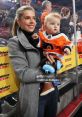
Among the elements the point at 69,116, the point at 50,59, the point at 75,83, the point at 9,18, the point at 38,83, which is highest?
the point at 9,18

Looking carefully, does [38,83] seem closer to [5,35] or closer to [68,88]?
[68,88]

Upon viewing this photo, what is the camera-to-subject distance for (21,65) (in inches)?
82.2

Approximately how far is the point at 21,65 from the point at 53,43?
0.62m

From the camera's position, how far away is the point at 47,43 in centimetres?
257

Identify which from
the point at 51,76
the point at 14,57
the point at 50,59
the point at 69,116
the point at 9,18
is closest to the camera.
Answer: the point at 14,57

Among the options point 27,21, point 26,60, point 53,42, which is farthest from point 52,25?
point 26,60

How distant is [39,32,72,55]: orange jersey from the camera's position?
2559mm

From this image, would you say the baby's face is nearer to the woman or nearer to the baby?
the baby

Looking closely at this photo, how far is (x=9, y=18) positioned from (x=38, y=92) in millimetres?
2284

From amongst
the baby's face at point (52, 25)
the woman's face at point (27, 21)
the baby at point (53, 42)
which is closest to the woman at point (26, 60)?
the woman's face at point (27, 21)

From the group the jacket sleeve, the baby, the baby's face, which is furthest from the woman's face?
the baby's face

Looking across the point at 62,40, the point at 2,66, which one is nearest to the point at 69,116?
the point at 62,40

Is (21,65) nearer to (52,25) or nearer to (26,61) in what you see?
(26,61)

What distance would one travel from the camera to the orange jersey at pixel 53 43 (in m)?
2.56
